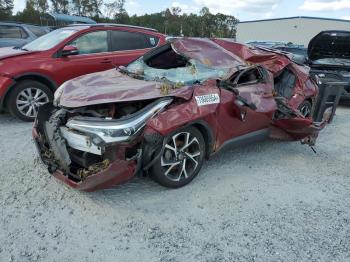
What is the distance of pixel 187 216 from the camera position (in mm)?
3279

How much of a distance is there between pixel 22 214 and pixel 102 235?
0.84m

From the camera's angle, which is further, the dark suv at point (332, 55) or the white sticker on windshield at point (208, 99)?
the dark suv at point (332, 55)

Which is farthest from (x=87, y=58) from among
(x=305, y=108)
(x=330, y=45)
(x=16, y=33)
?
(x=330, y=45)

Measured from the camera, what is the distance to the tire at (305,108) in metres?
5.59

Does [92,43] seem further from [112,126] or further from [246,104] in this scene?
[112,126]

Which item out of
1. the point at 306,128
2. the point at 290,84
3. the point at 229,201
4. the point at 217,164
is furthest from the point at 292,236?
the point at 290,84

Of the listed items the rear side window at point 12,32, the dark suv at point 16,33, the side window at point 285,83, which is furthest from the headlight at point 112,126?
the rear side window at point 12,32

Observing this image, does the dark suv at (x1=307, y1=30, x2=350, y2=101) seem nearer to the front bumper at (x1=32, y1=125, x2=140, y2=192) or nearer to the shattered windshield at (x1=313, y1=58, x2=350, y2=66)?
the shattered windshield at (x1=313, y1=58, x2=350, y2=66)

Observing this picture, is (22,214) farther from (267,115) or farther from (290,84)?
(290,84)

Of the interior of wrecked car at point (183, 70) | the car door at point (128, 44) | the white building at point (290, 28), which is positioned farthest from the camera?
the white building at point (290, 28)

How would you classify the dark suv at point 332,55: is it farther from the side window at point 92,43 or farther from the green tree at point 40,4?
the green tree at point 40,4

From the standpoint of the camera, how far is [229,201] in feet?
11.8

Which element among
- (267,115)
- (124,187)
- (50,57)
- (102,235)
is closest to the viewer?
(102,235)

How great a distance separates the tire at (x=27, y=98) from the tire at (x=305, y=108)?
13.9ft
